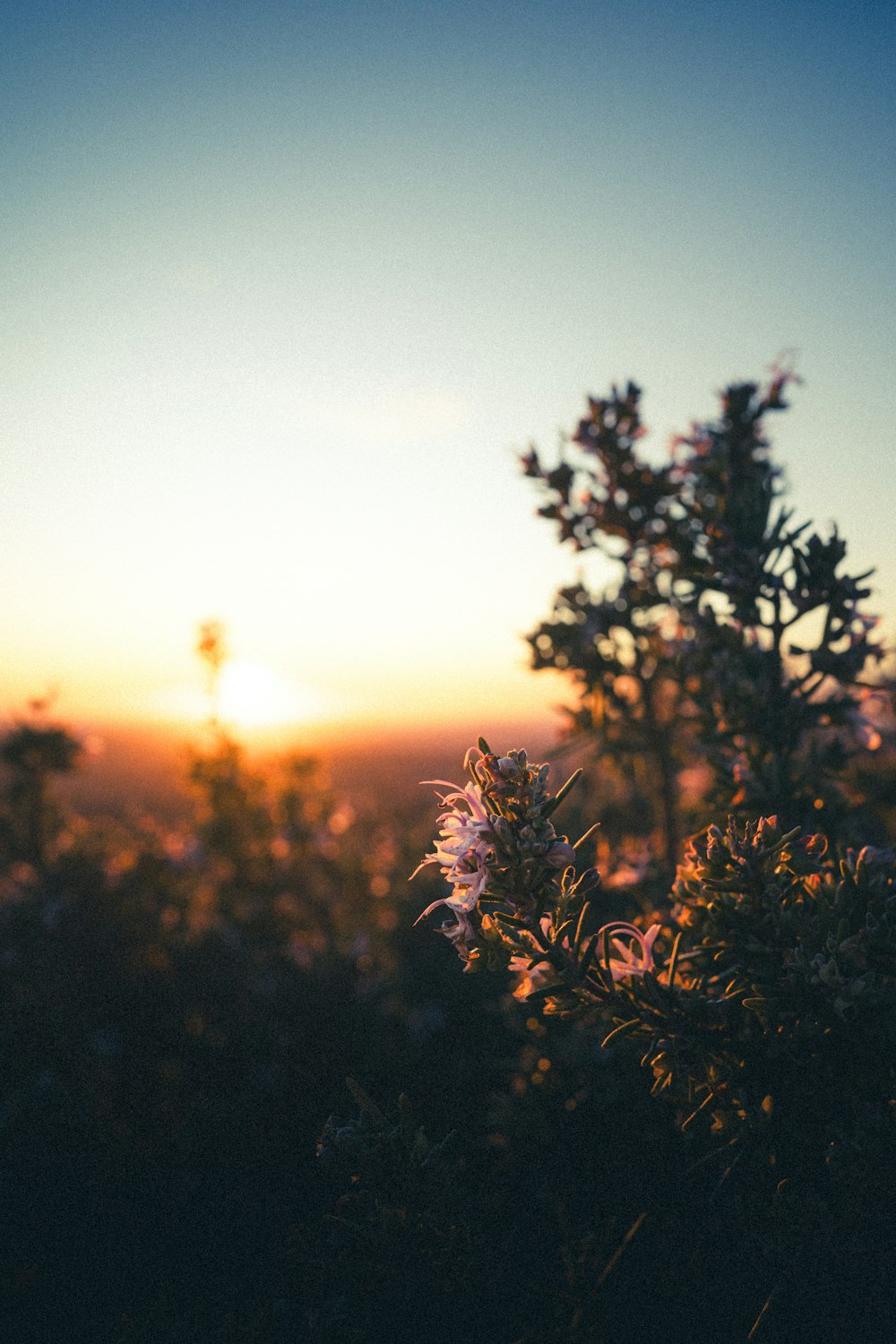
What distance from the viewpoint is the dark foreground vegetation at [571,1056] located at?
2391 millimetres

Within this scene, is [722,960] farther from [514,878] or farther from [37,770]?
[37,770]

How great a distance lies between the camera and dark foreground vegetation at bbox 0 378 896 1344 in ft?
7.84

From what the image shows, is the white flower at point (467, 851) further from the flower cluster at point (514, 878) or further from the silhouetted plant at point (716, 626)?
the silhouetted plant at point (716, 626)

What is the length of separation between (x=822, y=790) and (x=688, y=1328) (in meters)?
2.71

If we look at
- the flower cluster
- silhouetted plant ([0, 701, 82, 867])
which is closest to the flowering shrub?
the flower cluster

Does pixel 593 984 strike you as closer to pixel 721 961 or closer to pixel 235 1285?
pixel 721 961

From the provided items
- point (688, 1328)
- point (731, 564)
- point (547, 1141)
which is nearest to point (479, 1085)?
point (547, 1141)

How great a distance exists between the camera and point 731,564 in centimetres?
372

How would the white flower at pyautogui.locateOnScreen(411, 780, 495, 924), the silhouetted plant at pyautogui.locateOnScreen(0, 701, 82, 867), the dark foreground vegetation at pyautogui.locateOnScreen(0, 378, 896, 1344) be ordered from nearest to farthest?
the white flower at pyautogui.locateOnScreen(411, 780, 495, 924) < the dark foreground vegetation at pyautogui.locateOnScreen(0, 378, 896, 1344) < the silhouetted plant at pyautogui.locateOnScreen(0, 701, 82, 867)

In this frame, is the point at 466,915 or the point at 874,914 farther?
the point at 874,914

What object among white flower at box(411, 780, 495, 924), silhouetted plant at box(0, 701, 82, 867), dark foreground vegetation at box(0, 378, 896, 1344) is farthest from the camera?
silhouetted plant at box(0, 701, 82, 867)

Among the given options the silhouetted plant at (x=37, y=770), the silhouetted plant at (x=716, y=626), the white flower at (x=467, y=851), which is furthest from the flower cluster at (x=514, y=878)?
the silhouetted plant at (x=37, y=770)

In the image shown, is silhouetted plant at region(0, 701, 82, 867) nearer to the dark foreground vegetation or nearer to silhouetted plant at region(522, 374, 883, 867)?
the dark foreground vegetation

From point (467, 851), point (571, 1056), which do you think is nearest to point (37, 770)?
point (571, 1056)
